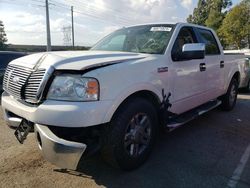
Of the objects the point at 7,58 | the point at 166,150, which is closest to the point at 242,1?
the point at 7,58

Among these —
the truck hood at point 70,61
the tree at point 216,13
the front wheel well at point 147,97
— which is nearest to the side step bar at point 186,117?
the front wheel well at point 147,97

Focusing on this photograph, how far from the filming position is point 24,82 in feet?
10.3

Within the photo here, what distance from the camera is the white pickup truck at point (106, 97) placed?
9.20 feet

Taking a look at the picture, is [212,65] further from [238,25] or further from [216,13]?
[216,13]

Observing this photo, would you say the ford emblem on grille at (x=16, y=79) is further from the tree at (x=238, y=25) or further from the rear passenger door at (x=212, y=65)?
the tree at (x=238, y=25)

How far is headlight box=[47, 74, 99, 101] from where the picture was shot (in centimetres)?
282

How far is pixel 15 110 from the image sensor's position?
10.6ft

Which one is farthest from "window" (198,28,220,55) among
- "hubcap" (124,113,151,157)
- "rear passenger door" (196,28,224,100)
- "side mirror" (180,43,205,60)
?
"hubcap" (124,113,151,157)

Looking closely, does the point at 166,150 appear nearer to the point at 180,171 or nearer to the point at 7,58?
the point at 180,171

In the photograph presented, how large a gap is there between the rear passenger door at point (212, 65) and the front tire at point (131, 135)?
1.92m

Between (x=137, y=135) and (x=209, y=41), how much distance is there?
297 centimetres

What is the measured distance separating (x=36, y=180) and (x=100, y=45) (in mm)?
2633

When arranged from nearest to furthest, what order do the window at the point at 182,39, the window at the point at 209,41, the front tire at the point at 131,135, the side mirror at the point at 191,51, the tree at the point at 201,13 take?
the front tire at the point at 131,135, the side mirror at the point at 191,51, the window at the point at 182,39, the window at the point at 209,41, the tree at the point at 201,13

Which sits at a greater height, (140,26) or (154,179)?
(140,26)
